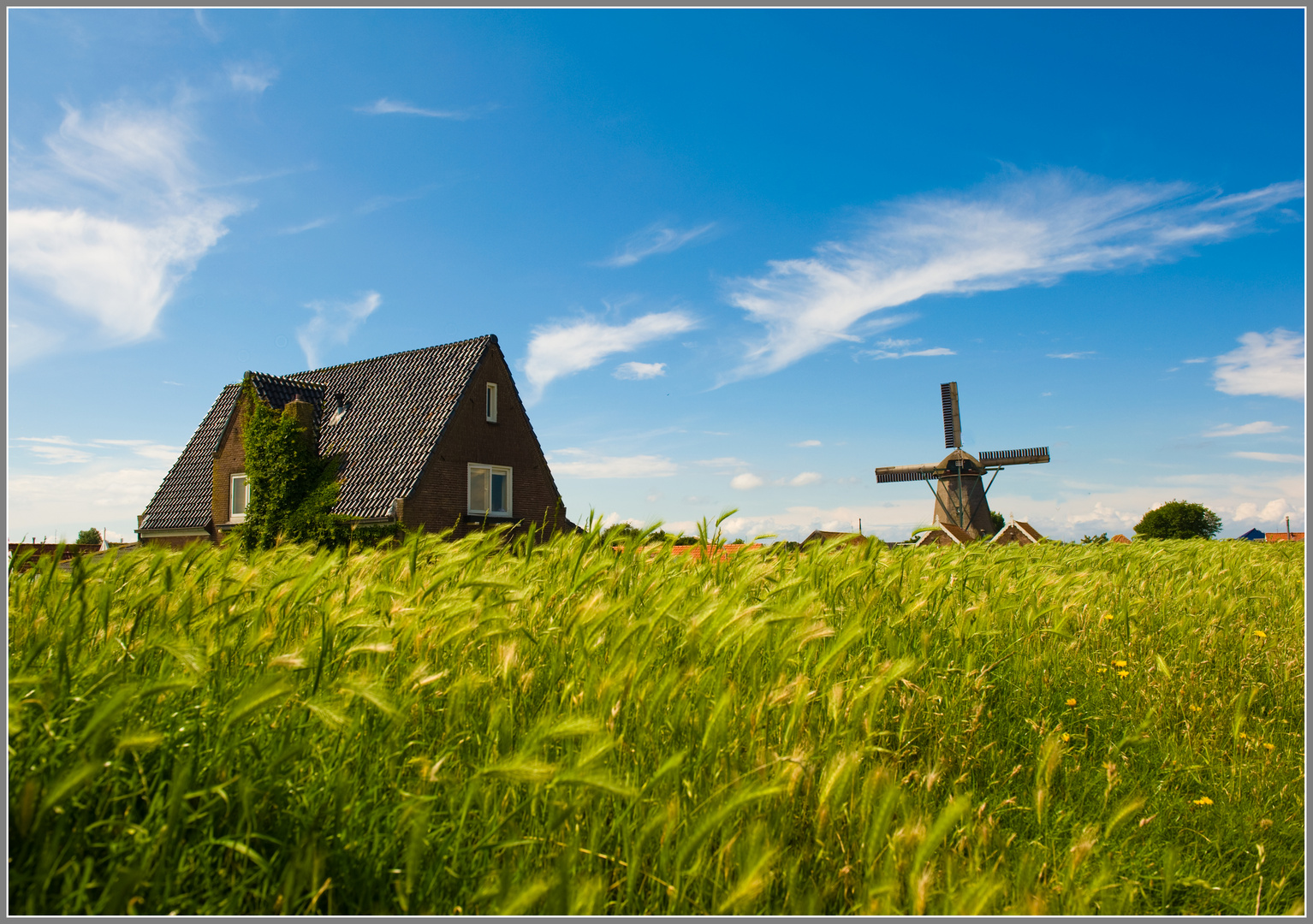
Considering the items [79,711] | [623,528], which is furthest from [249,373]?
[79,711]

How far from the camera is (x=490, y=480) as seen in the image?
2347cm

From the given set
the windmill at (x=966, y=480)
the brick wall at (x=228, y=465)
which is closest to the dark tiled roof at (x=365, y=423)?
the brick wall at (x=228, y=465)

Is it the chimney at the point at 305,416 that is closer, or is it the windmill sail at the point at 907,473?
the chimney at the point at 305,416

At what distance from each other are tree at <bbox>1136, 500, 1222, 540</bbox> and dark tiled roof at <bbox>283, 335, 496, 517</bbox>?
104 ft

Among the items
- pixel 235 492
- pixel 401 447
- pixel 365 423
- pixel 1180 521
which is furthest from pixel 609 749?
pixel 1180 521

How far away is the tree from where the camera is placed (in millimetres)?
33031

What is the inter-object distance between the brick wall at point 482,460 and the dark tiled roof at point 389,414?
0.43 m

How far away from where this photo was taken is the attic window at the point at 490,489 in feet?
74.8

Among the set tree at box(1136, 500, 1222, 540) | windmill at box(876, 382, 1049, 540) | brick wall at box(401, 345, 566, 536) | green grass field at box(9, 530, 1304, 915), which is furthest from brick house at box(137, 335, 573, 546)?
tree at box(1136, 500, 1222, 540)

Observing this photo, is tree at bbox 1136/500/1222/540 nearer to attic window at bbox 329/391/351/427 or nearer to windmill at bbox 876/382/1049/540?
windmill at bbox 876/382/1049/540

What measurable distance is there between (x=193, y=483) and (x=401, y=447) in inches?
393

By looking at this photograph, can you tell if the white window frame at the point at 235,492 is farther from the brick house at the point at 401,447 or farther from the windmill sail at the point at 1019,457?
the windmill sail at the point at 1019,457

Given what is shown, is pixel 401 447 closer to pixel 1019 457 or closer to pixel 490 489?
pixel 490 489

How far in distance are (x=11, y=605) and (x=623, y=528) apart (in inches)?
110
